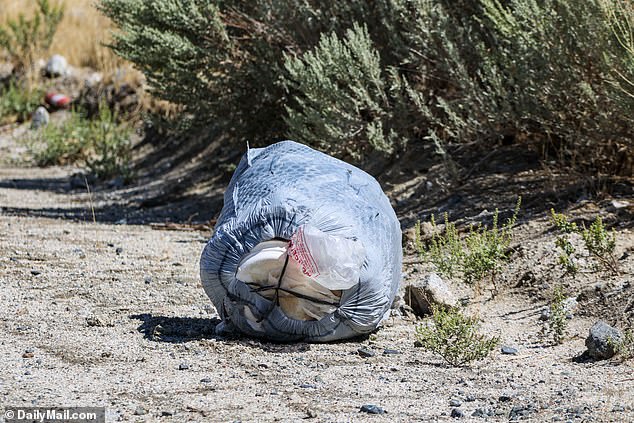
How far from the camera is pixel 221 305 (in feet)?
14.3

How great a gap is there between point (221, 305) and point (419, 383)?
3.31 ft

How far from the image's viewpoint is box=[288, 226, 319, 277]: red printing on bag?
→ 4.04 metres

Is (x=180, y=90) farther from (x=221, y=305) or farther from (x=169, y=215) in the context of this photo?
(x=221, y=305)

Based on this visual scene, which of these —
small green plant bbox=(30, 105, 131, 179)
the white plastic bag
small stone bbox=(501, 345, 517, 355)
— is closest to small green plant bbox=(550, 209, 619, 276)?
small stone bbox=(501, 345, 517, 355)

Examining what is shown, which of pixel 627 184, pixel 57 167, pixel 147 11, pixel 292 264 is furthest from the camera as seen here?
pixel 57 167

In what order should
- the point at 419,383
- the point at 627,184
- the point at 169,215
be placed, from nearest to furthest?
the point at 419,383, the point at 627,184, the point at 169,215

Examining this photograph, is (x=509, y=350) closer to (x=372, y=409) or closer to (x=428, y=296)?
(x=428, y=296)

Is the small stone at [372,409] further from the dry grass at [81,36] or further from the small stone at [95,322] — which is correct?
the dry grass at [81,36]

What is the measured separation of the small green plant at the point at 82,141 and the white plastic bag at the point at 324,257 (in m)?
7.27

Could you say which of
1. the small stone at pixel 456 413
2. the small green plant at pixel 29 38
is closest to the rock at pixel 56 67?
the small green plant at pixel 29 38

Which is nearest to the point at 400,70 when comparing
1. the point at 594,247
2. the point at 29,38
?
the point at 594,247

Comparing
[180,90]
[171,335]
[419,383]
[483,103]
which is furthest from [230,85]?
[419,383]

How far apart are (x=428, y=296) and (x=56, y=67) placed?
1027 cm

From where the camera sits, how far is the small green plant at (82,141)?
11219 mm
